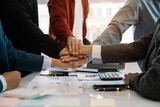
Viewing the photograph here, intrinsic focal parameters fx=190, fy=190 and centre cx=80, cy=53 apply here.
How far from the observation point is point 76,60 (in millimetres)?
1354

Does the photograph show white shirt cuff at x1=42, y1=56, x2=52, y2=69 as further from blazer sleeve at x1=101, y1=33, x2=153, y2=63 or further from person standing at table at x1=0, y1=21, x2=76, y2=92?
blazer sleeve at x1=101, y1=33, x2=153, y2=63

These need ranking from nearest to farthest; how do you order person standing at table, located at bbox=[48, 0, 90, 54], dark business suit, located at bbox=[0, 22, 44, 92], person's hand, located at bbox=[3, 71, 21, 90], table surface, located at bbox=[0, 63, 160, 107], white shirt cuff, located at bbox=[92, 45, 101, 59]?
→ table surface, located at bbox=[0, 63, 160, 107] → person's hand, located at bbox=[3, 71, 21, 90] → dark business suit, located at bbox=[0, 22, 44, 92] → white shirt cuff, located at bbox=[92, 45, 101, 59] → person standing at table, located at bbox=[48, 0, 90, 54]

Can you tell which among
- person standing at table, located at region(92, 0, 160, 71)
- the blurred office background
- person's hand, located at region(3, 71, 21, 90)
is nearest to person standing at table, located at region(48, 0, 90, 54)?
person standing at table, located at region(92, 0, 160, 71)

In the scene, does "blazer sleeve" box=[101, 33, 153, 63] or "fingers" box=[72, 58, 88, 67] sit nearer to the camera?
"blazer sleeve" box=[101, 33, 153, 63]

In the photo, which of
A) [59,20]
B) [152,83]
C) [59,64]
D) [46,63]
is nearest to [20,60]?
[46,63]

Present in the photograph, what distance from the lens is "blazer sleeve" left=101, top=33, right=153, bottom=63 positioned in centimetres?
106

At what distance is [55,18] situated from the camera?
1530 millimetres

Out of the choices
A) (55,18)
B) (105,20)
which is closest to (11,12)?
(55,18)

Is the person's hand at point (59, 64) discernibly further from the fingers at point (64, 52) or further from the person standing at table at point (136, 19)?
the person standing at table at point (136, 19)

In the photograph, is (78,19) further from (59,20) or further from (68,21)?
(59,20)

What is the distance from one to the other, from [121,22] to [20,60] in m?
0.80

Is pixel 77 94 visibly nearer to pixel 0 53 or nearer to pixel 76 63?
pixel 0 53

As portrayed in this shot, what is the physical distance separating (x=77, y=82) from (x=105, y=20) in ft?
7.75

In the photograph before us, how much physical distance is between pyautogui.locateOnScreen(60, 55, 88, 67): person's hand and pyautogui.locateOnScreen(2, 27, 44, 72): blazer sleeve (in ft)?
0.82
